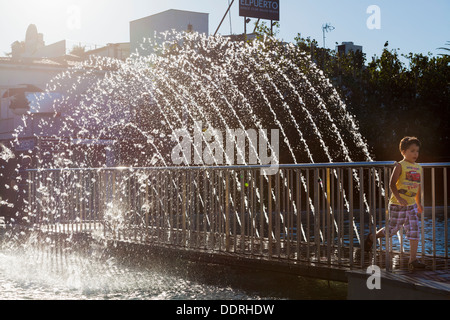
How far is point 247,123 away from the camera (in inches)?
1017

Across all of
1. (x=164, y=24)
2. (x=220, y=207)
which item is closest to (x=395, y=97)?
(x=164, y=24)

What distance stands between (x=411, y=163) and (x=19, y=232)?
9575 mm

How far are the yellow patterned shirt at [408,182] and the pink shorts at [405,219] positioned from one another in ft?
0.24

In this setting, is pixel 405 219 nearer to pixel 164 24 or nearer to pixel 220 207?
pixel 220 207

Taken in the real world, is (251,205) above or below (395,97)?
below

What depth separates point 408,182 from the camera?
26.1 ft

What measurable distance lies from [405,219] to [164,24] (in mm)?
54955

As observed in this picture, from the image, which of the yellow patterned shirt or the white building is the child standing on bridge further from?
the white building

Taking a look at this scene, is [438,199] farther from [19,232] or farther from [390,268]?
[390,268]

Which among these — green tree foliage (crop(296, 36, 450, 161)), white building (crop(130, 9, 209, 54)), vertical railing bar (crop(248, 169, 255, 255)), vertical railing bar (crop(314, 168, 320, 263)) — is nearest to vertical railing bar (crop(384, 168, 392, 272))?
vertical railing bar (crop(314, 168, 320, 263))

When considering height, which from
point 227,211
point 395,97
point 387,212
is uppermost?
point 395,97

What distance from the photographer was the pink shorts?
26.3 feet

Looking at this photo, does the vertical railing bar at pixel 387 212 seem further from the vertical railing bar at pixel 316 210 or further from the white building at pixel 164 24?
the white building at pixel 164 24

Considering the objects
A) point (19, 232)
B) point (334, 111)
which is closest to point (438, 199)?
point (334, 111)
